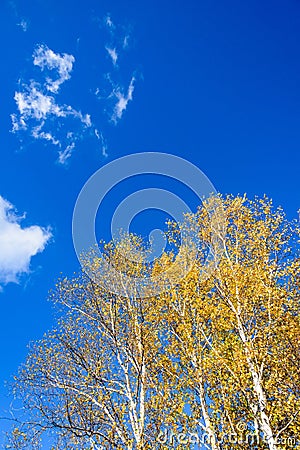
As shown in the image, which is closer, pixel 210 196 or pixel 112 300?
pixel 112 300

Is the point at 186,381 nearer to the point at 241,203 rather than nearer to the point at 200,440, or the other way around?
the point at 200,440

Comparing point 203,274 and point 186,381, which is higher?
point 203,274

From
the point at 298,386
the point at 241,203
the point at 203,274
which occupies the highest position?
the point at 241,203

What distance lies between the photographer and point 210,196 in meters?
20.8

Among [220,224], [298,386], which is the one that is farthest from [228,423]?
[220,224]

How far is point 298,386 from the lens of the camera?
14.6 m

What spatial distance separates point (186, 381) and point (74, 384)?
4543mm

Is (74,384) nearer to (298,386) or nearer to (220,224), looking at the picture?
(298,386)

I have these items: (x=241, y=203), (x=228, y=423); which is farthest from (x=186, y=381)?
(x=241, y=203)

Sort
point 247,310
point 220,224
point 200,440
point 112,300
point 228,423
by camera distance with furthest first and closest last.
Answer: point 220,224, point 112,300, point 247,310, point 228,423, point 200,440

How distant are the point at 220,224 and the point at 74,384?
33.9ft

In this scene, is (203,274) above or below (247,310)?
above

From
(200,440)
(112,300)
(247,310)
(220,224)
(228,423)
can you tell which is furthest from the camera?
(220,224)

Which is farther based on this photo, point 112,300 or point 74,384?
point 112,300
